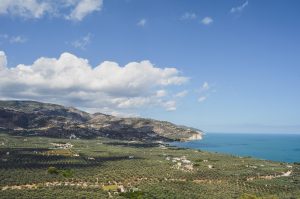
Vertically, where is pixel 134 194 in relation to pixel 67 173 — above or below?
below

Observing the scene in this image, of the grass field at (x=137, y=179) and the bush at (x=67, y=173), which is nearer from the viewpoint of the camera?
the grass field at (x=137, y=179)

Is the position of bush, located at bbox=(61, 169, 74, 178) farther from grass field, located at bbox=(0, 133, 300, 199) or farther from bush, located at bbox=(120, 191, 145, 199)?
bush, located at bbox=(120, 191, 145, 199)

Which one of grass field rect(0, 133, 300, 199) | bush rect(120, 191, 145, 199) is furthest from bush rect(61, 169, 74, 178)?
bush rect(120, 191, 145, 199)

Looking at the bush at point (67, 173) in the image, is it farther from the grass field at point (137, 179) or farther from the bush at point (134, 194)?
the bush at point (134, 194)

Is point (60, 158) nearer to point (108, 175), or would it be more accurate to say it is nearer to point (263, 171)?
point (108, 175)

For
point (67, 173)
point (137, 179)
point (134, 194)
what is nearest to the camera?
point (134, 194)

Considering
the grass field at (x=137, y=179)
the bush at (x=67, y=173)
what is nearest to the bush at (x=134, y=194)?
the grass field at (x=137, y=179)

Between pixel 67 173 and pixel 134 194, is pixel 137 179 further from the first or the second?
pixel 134 194

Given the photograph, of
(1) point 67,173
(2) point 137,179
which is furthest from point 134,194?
(1) point 67,173

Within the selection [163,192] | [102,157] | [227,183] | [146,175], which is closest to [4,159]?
[102,157]

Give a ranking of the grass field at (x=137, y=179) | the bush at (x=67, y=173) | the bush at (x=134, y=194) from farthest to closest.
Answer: the bush at (x=67, y=173) → the grass field at (x=137, y=179) → the bush at (x=134, y=194)

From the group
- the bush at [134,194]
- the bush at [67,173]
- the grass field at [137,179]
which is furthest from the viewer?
the bush at [67,173]

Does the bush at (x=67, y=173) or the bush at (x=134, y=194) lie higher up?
the bush at (x=67, y=173)
